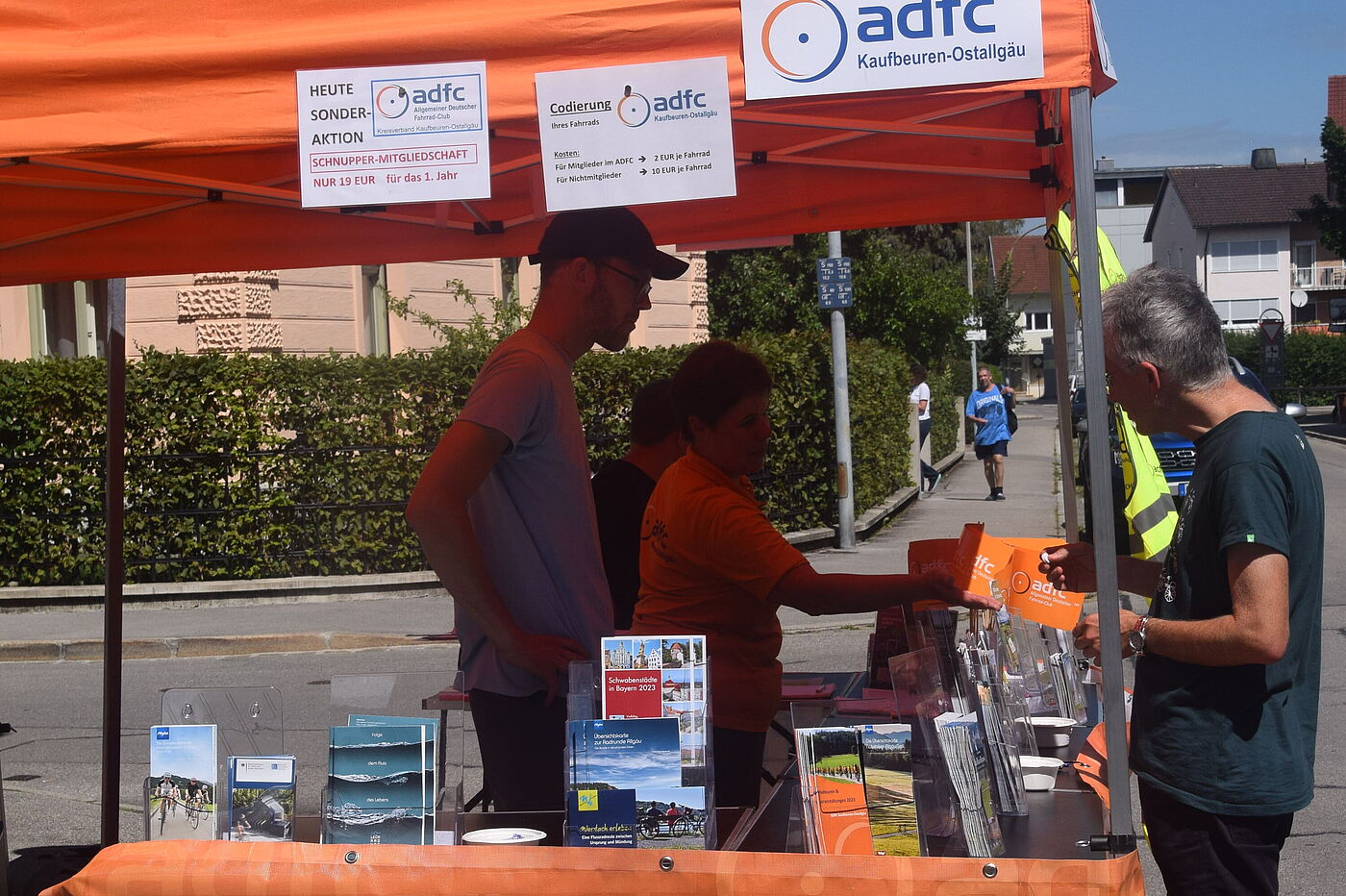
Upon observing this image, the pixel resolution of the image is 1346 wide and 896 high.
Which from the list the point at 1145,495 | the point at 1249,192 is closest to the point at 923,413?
the point at 1145,495

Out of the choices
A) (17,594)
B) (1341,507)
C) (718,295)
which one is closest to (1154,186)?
(718,295)

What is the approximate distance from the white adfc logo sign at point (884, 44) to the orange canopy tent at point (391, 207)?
0.03 metres

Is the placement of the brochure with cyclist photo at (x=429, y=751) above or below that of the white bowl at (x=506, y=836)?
above

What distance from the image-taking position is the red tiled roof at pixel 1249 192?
239ft

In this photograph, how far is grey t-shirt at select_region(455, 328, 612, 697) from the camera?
2.95 meters

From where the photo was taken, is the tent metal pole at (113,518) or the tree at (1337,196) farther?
the tree at (1337,196)

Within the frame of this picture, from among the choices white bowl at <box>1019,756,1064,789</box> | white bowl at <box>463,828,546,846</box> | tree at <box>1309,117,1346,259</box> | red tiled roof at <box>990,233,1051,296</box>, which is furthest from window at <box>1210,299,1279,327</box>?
white bowl at <box>463,828,546,846</box>

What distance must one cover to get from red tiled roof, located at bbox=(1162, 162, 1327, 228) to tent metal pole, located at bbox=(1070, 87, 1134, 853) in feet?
254

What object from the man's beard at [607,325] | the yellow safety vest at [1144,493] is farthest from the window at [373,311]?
the man's beard at [607,325]

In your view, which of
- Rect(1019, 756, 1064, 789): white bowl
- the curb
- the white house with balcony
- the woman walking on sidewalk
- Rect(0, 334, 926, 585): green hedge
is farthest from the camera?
the white house with balcony

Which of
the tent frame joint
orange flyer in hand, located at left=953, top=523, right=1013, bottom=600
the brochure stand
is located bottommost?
the brochure stand

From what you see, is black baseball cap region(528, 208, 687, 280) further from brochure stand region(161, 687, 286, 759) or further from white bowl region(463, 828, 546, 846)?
white bowl region(463, 828, 546, 846)

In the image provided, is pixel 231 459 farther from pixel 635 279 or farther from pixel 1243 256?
pixel 1243 256

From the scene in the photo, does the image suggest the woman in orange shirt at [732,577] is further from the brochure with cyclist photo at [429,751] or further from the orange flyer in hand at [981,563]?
the brochure with cyclist photo at [429,751]
